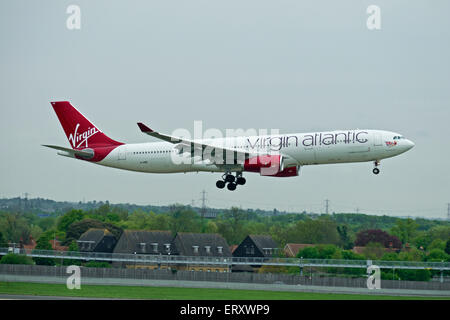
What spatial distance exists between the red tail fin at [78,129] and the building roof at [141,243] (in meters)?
32.4

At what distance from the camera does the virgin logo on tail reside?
3017 inches

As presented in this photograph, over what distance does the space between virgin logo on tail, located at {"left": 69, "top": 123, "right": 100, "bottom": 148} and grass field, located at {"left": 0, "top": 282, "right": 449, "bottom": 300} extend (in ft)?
50.5

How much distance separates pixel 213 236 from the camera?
112 m

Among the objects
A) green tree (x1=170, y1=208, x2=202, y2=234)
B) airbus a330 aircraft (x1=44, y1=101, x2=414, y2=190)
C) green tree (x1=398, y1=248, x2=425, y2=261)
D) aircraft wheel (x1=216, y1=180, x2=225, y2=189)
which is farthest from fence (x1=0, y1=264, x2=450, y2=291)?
green tree (x1=170, y1=208, x2=202, y2=234)

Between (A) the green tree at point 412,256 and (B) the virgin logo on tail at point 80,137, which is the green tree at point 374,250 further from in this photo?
(B) the virgin logo on tail at point 80,137

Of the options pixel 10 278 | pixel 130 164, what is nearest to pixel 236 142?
pixel 130 164

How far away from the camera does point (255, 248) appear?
374ft

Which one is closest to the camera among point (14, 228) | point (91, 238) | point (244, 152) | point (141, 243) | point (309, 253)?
Answer: point (244, 152)

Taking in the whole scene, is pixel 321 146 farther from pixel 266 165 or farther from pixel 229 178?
pixel 229 178

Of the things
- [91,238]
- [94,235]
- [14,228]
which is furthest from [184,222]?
[14,228]

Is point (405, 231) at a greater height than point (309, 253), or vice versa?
point (405, 231)

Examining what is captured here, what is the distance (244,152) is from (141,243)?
45.5 m

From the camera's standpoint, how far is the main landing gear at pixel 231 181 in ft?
227
